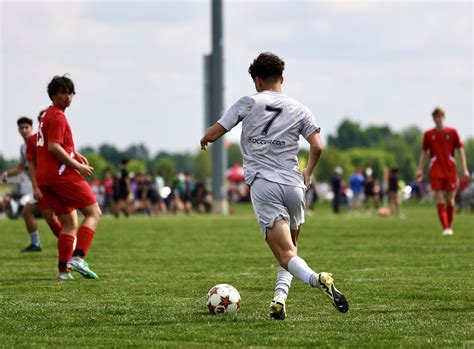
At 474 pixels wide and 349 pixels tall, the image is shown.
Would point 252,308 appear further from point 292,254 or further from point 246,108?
point 246,108

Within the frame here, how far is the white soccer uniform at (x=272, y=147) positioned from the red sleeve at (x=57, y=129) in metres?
3.48

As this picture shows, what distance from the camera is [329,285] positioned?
8.38 m

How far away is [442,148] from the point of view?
2066cm

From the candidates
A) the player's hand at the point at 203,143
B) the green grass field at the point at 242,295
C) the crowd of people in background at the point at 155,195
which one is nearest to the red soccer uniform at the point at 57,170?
the green grass field at the point at 242,295

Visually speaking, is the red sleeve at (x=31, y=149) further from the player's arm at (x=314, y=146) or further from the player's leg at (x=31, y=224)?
the player's arm at (x=314, y=146)

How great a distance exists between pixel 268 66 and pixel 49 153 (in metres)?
3.97

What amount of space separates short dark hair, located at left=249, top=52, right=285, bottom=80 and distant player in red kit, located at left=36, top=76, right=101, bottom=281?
11.6 ft

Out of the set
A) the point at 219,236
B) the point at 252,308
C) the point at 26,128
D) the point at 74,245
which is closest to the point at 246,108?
the point at 252,308

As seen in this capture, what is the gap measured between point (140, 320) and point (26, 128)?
27.9 feet

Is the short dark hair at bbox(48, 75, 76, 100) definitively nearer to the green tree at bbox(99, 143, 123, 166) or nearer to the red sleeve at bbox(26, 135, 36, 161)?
the red sleeve at bbox(26, 135, 36, 161)

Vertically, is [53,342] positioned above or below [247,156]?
below

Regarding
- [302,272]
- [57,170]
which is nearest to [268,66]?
[302,272]

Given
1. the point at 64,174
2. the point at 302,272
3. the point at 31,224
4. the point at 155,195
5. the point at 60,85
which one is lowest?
the point at 155,195

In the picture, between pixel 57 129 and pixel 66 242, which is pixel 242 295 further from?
pixel 57 129
